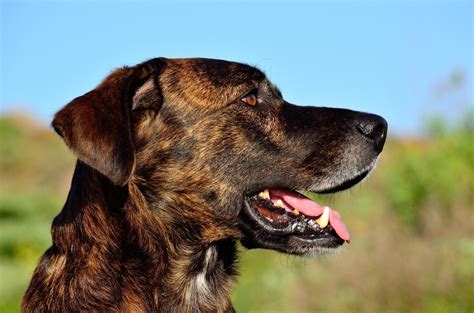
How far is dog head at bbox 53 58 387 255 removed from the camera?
4.36m

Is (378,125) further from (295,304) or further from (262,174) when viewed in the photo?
(295,304)

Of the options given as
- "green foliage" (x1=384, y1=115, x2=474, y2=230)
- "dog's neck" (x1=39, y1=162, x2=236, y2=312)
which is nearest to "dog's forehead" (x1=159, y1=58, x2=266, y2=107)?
"dog's neck" (x1=39, y1=162, x2=236, y2=312)

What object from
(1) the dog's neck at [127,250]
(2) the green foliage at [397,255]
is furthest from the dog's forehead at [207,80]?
(2) the green foliage at [397,255]

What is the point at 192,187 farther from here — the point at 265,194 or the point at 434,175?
the point at 434,175

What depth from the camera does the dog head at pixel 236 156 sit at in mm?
4363

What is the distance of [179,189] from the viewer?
4.36 meters

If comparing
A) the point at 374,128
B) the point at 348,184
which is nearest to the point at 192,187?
the point at 348,184

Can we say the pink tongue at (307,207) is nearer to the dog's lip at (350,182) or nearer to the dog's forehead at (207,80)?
the dog's lip at (350,182)

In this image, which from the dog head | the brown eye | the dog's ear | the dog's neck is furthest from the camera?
the brown eye

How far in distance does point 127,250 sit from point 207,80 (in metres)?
1.04

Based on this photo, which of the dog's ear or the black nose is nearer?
the dog's ear

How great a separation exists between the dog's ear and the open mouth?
→ 0.80 meters

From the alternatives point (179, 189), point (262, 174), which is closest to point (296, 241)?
point (262, 174)

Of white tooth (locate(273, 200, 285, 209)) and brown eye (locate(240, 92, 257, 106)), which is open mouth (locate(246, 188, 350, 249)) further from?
brown eye (locate(240, 92, 257, 106))
